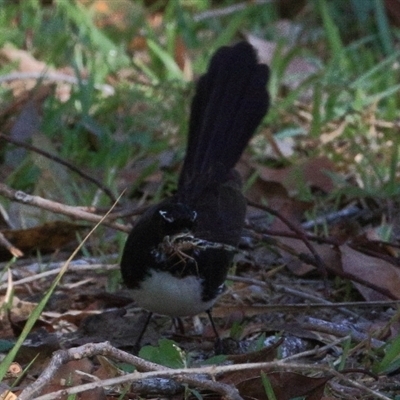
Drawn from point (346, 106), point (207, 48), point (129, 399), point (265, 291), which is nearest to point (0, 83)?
point (207, 48)

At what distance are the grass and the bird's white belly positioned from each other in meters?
0.67

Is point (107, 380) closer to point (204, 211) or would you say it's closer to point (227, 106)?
point (204, 211)

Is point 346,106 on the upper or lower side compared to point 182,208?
lower

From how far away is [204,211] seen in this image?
3287 millimetres

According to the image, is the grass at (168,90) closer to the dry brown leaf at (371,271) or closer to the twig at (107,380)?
the dry brown leaf at (371,271)

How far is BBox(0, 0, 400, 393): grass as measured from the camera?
4559mm

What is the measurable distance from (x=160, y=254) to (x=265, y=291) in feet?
2.52

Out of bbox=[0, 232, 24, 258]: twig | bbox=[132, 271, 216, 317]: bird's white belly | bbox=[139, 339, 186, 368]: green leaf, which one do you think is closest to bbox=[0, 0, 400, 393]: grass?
bbox=[0, 232, 24, 258]: twig

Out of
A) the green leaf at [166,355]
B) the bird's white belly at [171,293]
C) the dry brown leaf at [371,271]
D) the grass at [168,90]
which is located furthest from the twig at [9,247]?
the dry brown leaf at [371,271]

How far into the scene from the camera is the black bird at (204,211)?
117 inches

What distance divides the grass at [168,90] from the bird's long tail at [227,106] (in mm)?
586

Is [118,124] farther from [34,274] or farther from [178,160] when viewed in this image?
[34,274]

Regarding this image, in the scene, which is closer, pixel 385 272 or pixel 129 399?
pixel 129 399

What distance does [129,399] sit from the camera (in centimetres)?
257
